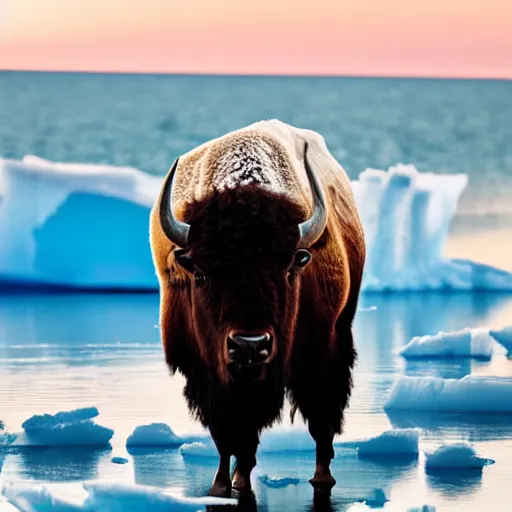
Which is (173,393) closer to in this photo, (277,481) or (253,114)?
(277,481)

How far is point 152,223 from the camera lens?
7.46 m

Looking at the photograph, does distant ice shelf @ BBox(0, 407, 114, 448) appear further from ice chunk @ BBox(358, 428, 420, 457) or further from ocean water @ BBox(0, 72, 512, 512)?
ice chunk @ BBox(358, 428, 420, 457)

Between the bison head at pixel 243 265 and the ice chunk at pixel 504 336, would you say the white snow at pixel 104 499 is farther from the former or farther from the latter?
the ice chunk at pixel 504 336

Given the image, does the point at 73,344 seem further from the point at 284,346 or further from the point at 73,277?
the point at 284,346

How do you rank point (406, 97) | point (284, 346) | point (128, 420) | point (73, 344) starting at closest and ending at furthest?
point (284, 346)
point (128, 420)
point (73, 344)
point (406, 97)

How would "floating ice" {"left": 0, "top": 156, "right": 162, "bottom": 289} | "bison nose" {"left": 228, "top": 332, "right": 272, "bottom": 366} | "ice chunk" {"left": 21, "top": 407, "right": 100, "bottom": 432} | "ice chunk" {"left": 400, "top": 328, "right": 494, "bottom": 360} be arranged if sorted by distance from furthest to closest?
"floating ice" {"left": 0, "top": 156, "right": 162, "bottom": 289}, "ice chunk" {"left": 400, "top": 328, "right": 494, "bottom": 360}, "ice chunk" {"left": 21, "top": 407, "right": 100, "bottom": 432}, "bison nose" {"left": 228, "top": 332, "right": 272, "bottom": 366}

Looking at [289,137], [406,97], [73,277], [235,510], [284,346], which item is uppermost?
[406,97]

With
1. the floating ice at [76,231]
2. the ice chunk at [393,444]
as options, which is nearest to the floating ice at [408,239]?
the floating ice at [76,231]

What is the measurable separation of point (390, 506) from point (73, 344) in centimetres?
544

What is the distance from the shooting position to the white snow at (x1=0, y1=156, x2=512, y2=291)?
14.2 metres

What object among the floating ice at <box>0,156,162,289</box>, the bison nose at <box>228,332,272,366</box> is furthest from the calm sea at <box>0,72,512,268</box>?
the bison nose at <box>228,332,272,366</box>

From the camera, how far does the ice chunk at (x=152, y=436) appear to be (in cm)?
842

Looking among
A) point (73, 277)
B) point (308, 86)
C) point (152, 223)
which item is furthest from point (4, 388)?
point (308, 86)

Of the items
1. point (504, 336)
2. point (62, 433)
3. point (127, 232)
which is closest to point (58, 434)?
point (62, 433)
